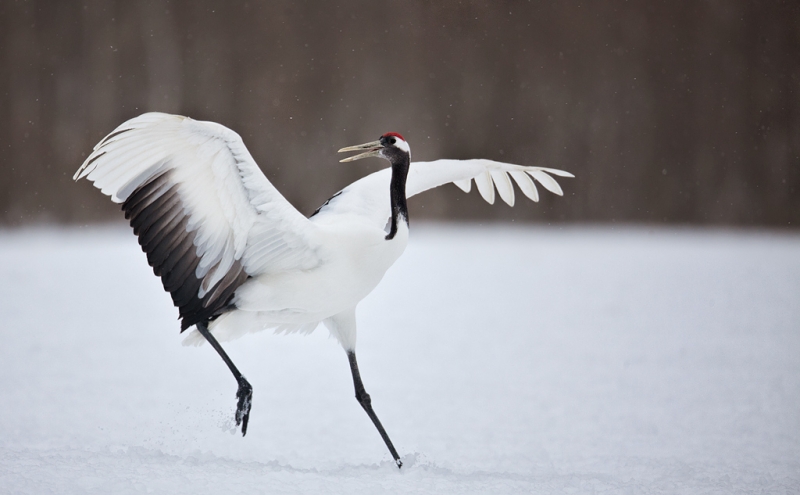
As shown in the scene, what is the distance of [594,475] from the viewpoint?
8.77 ft

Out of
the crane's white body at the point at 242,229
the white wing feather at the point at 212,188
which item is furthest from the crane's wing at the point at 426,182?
the white wing feather at the point at 212,188

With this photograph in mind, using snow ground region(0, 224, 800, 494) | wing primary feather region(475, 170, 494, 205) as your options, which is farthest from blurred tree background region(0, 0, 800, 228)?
wing primary feather region(475, 170, 494, 205)

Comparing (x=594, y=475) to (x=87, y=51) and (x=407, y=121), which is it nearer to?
(x=407, y=121)

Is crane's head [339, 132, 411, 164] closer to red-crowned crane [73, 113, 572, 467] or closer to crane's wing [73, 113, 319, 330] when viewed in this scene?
red-crowned crane [73, 113, 572, 467]

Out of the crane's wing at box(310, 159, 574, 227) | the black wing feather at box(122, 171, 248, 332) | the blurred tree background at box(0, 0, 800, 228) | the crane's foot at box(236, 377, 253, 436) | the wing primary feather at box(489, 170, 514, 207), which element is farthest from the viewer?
the blurred tree background at box(0, 0, 800, 228)

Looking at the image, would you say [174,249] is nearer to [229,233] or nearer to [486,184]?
[229,233]

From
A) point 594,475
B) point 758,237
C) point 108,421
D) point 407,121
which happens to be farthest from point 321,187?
point 594,475

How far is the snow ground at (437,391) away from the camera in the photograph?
101 inches

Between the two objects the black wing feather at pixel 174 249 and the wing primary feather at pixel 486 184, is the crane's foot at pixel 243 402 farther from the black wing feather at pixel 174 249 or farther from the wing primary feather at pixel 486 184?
the wing primary feather at pixel 486 184

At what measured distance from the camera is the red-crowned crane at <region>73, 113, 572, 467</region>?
8.38 ft

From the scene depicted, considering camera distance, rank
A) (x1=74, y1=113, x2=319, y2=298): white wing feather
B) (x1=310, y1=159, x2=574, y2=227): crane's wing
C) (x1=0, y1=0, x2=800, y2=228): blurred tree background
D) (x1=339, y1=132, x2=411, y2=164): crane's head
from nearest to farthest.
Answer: (x1=74, y1=113, x2=319, y2=298): white wing feather → (x1=339, y1=132, x2=411, y2=164): crane's head → (x1=310, y1=159, x2=574, y2=227): crane's wing → (x1=0, y1=0, x2=800, y2=228): blurred tree background

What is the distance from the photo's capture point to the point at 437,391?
389cm

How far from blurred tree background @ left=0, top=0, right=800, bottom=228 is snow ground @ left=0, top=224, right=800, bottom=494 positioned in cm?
378

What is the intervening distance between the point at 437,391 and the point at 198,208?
175 cm
